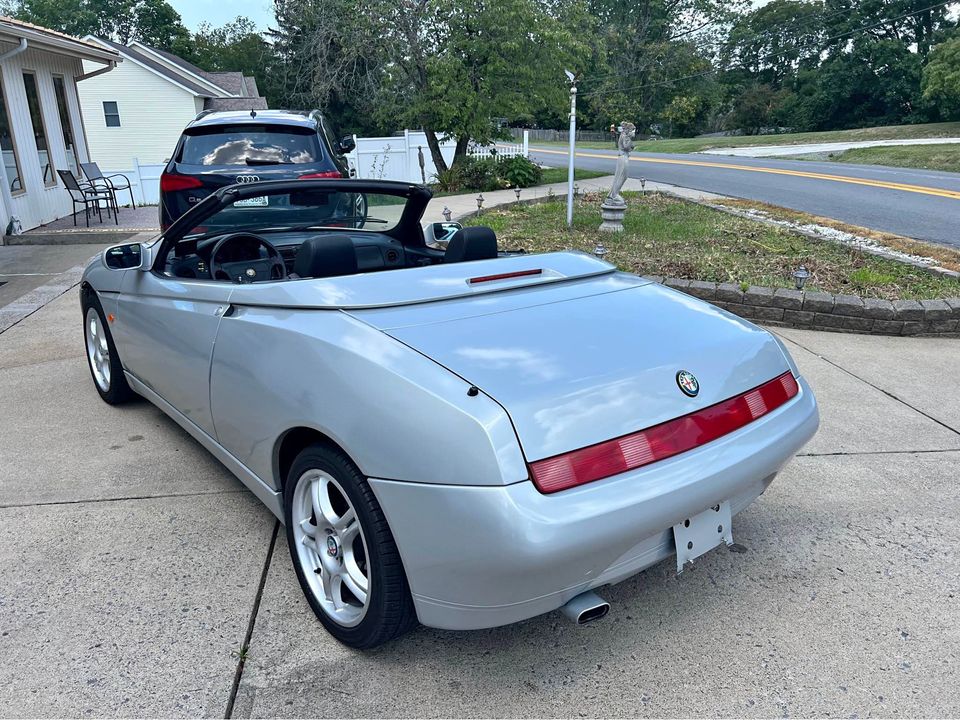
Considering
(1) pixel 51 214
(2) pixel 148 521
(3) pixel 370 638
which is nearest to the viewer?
(3) pixel 370 638

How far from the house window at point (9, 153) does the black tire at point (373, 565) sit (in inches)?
418

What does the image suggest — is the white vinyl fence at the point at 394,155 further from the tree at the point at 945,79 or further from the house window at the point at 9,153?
the tree at the point at 945,79

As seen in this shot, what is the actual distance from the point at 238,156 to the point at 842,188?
1337 cm

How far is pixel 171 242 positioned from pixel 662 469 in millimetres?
2528

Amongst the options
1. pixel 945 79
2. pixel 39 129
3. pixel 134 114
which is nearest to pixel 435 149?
pixel 39 129

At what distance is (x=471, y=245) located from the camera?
3170 mm

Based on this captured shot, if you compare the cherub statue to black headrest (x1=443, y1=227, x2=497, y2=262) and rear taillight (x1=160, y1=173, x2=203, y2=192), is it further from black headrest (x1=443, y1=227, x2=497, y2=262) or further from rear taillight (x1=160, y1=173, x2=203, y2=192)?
black headrest (x1=443, y1=227, x2=497, y2=262)

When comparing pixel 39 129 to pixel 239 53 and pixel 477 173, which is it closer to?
pixel 477 173

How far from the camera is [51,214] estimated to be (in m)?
11.6

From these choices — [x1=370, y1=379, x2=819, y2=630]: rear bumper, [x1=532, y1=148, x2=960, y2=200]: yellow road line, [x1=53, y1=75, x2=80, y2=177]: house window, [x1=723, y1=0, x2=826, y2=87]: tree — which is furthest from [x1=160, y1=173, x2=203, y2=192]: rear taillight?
[x1=723, y1=0, x2=826, y2=87]: tree

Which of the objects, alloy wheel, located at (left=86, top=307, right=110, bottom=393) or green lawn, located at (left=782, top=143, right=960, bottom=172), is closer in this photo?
alloy wheel, located at (left=86, top=307, right=110, bottom=393)

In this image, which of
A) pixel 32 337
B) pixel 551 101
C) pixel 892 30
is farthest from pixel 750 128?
pixel 32 337

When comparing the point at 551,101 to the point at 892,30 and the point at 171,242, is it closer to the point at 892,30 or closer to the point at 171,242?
the point at 171,242

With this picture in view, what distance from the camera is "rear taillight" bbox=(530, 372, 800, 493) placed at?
1.83m
